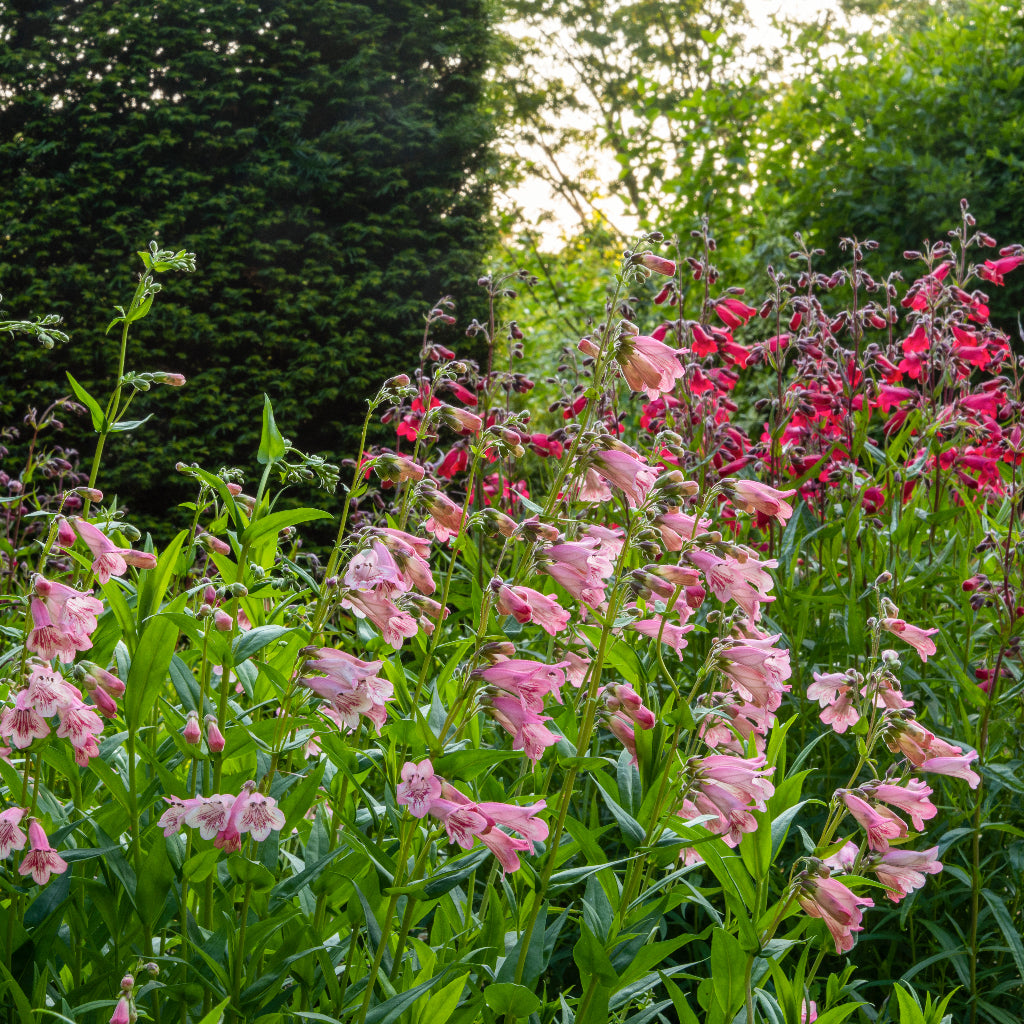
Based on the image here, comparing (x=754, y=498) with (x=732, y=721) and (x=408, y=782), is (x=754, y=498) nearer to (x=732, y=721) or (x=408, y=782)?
(x=732, y=721)

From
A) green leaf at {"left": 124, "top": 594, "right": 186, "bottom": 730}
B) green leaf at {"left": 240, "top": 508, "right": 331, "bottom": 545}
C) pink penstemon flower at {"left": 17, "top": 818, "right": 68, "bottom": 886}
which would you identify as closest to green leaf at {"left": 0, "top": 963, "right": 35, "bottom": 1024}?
pink penstemon flower at {"left": 17, "top": 818, "right": 68, "bottom": 886}

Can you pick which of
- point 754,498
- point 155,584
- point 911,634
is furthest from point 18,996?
point 911,634

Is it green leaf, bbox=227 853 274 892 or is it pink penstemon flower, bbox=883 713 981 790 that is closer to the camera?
green leaf, bbox=227 853 274 892

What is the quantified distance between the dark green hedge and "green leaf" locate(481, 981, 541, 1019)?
23.0 feet

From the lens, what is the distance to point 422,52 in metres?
9.13

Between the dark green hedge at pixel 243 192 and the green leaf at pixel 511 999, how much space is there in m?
7.02

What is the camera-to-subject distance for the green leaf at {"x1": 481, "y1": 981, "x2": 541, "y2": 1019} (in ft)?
4.70

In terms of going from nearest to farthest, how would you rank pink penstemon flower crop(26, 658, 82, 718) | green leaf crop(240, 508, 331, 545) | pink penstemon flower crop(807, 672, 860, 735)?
pink penstemon flower crop(26, 658, 82, 718), green leaf crop(240, 508, 331, 545), pink penstemon flower crop(807, 672, 860, 735)

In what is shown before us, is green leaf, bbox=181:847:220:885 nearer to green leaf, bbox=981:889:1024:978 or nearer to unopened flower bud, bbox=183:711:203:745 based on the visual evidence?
unopened flower bud, bbox=183:711:203:745

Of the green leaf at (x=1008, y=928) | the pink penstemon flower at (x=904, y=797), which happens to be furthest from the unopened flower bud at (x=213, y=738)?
the green leaf at (x=1008, y=928)

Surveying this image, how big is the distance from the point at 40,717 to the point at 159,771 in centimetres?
24

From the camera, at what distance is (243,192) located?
8.64m

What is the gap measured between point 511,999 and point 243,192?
826cm

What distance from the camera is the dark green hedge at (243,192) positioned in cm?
837
